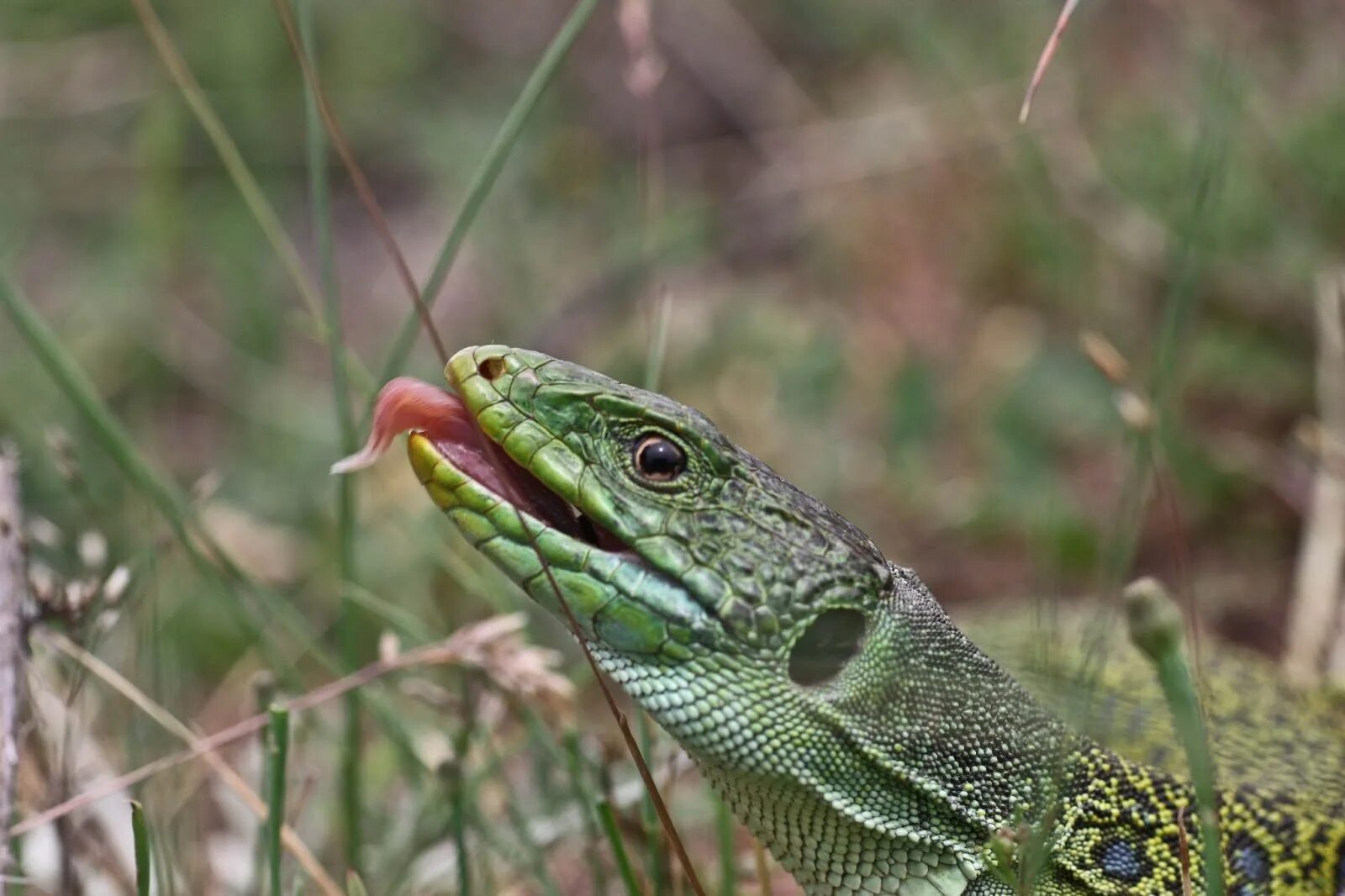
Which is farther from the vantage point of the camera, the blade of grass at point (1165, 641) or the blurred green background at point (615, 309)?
the blurred green background at point (615, 309)

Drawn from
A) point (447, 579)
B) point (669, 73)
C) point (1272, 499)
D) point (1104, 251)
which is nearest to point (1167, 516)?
point (1272, 499)

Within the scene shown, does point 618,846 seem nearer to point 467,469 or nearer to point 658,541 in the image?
point 658,541

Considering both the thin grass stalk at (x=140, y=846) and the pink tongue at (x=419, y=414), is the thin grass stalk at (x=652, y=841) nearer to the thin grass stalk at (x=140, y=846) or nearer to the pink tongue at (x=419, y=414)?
the pink tongue at (x=419, y=414)

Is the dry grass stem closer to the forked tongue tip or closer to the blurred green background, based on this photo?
the blurred green background

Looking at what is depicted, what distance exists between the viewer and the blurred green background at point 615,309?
3.37m

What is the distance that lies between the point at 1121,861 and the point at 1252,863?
0.33 m

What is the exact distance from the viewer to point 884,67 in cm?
784

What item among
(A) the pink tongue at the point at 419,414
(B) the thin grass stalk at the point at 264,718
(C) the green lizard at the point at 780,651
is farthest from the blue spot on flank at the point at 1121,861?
(B) the thin grass stalk at the point at 264,718

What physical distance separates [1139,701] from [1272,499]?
6.23ft

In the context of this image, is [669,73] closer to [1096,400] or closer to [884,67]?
[884,67]

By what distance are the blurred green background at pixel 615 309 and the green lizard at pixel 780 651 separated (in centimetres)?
37

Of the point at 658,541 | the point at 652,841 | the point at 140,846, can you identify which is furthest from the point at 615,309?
the point at 140,846

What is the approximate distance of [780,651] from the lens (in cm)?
225

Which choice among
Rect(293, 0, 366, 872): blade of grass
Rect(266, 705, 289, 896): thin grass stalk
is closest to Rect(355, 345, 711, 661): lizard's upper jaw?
Rect(266, 705, 289, 896): thin grass stalk
